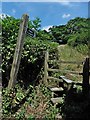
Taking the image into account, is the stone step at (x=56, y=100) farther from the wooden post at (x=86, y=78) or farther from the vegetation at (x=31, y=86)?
the wooden post at (x=86, y=78)

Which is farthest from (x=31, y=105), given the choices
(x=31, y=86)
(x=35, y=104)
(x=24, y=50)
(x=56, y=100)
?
(x=24, y=50)

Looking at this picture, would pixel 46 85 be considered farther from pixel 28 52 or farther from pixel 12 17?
pixel 12 17

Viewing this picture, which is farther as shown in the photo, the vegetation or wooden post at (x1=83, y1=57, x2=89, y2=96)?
the vegetation

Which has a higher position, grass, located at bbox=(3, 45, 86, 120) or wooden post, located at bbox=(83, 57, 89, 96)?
wooden post, located at bbox=(83, 57, 89, 96)

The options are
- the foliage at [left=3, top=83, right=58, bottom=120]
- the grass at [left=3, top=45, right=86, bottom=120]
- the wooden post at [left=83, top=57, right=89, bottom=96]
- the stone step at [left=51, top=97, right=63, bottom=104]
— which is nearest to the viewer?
the wooden post at [left=83, top=57, right=89, bottom=96]

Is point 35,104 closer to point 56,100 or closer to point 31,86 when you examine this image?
point 56,100

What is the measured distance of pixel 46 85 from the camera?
28.1 feet

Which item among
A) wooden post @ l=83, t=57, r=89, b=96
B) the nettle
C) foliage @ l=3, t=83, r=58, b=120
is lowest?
foliage @ l=3, t=83, r=58, b=120

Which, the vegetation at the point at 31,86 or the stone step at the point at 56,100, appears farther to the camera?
the stone step at the point at 56,100

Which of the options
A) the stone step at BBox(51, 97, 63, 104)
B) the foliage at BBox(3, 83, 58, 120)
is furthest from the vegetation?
the stone step at BBox(51, 97, 63, 104)

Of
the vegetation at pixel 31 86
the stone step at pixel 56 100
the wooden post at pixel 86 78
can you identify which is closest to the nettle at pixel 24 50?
the vegetation at pixel 31 86

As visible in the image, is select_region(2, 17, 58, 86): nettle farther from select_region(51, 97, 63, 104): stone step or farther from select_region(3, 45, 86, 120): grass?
select_region(51, 97, 63, 104): stone step

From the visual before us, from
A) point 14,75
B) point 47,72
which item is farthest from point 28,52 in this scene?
point 14,75

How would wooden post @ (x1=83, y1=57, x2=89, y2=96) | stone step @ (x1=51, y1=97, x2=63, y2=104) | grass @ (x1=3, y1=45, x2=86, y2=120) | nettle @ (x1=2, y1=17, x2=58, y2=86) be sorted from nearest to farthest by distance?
wooden post @ (x1=83, y1=57, x2=89, y2=96) → grass @ (x1=3, y1=45, x2=86, y2=120) → stone step @ (x1=51, y1=97, x2=63, y2=104) → nettle @ (x1=2, y1=17, x2=58, y2=86)
